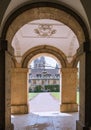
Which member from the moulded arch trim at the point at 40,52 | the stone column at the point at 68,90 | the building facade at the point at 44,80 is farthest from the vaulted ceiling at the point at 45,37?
the building facade at the point at 44,80

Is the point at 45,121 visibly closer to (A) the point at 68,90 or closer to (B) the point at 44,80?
(A) the point at 68,90

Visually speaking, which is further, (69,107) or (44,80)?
(44,80)

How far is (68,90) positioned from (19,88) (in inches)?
123

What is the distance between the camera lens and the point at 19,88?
→ 14.3m

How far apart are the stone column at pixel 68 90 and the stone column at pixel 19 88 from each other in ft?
7.77

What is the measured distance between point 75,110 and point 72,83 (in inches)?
67.5

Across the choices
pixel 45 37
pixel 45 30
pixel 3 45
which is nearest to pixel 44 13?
pixel 3 45

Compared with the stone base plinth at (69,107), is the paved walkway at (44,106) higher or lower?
lower

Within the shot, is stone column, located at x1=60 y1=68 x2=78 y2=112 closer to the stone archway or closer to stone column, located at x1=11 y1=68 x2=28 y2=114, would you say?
the stone archway

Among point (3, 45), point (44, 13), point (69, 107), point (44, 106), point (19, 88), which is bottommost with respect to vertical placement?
point (44, 106)

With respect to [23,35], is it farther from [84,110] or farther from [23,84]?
[84,110]

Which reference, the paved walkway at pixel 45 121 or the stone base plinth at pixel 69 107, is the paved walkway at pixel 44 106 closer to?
the stone base plinth at pixel 69 107

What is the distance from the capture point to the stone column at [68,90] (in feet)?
47.7

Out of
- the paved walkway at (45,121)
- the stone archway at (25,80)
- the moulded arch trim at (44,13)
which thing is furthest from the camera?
the stone archway at (25,80)
